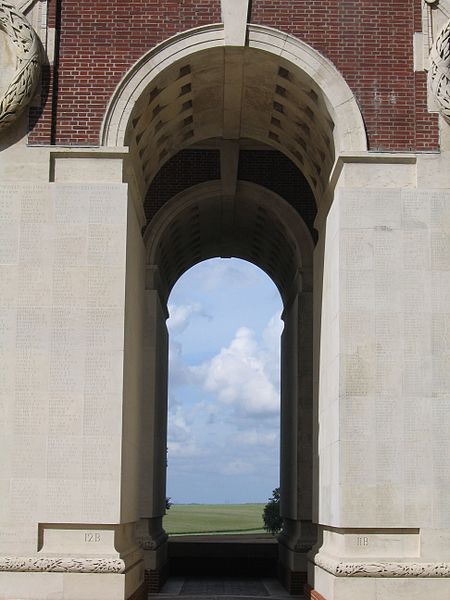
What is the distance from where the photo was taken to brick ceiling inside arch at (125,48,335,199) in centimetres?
2402

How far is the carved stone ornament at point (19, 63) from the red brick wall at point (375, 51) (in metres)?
4.79

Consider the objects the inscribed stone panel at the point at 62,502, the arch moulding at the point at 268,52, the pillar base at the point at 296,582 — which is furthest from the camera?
the pillar base at the point at 296,582

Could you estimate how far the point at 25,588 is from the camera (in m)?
21.0

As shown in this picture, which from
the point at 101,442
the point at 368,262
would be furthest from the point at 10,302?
the point at 368,262

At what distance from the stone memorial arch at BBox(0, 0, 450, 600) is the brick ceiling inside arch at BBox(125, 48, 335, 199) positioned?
0.32 ft

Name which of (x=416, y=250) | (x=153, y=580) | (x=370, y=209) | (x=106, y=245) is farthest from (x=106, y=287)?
(x=153, y=580)

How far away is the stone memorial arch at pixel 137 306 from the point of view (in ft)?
70.4

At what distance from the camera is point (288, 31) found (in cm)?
2372

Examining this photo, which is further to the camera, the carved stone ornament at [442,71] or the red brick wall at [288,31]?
the red brick wall at [288,31]

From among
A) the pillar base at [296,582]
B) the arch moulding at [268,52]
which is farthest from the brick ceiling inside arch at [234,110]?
the pillar base at [296,582]

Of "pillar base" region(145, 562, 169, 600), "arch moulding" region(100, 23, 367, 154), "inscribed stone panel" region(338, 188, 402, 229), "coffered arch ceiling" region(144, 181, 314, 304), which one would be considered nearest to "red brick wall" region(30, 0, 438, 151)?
"arch moulding" region(100, 23, 367, 154)

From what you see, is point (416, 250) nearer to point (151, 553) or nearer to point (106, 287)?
point (106, 287)

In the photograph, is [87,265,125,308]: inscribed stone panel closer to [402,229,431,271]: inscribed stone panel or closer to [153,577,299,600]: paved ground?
[402,229,431,271]: inscribed stone panel

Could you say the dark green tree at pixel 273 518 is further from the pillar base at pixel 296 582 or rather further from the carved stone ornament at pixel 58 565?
the carved stone ornament at pixel 58 565
